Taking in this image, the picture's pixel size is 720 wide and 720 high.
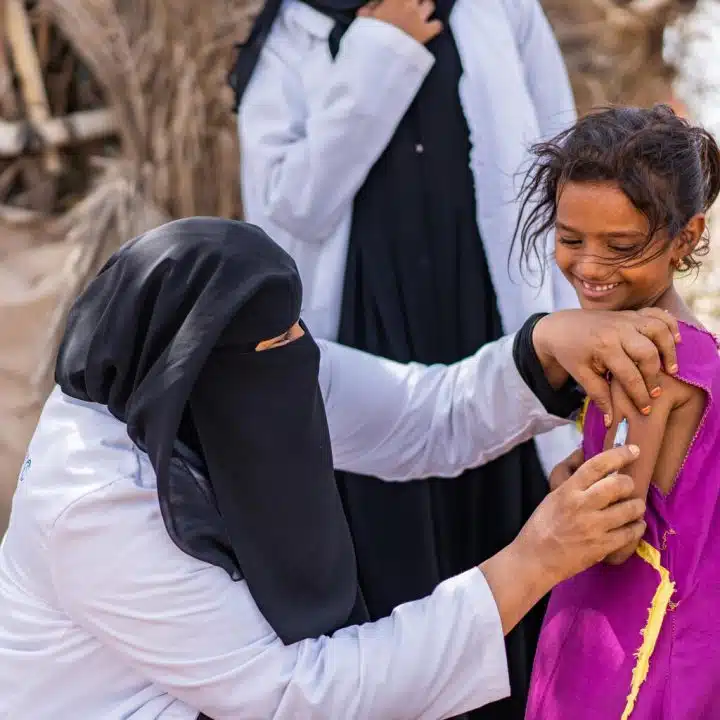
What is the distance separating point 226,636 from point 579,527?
546mm

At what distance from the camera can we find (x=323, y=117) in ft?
10.3

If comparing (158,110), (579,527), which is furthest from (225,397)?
(158,110)

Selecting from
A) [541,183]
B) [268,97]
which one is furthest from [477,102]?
[541,183]

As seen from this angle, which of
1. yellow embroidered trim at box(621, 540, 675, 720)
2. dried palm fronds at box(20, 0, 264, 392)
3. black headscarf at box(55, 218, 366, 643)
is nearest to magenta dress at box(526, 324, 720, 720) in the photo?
yellow embroidered trim at box(621, 540, 675, 720)

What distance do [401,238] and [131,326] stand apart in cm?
138

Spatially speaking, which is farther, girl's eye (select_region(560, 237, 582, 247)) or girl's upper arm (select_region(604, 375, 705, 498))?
girl's eye (select_region(560, 237, 582, 247))

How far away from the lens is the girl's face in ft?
6.91

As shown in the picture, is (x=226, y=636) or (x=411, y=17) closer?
(x=226, y=636)

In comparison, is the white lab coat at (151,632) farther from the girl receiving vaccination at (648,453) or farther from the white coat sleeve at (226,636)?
the girl receiving vaccination at (648,453)

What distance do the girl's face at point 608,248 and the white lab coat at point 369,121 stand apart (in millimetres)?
834

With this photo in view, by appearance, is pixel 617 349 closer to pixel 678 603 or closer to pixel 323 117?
pixel 678 603

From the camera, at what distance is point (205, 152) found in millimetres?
4828

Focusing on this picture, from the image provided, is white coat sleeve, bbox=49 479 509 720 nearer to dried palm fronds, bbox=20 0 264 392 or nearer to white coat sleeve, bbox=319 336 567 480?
white coat sleeve, bbox=319 336 567 480

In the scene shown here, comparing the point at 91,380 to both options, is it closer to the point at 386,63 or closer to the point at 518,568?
the point at 518,568
